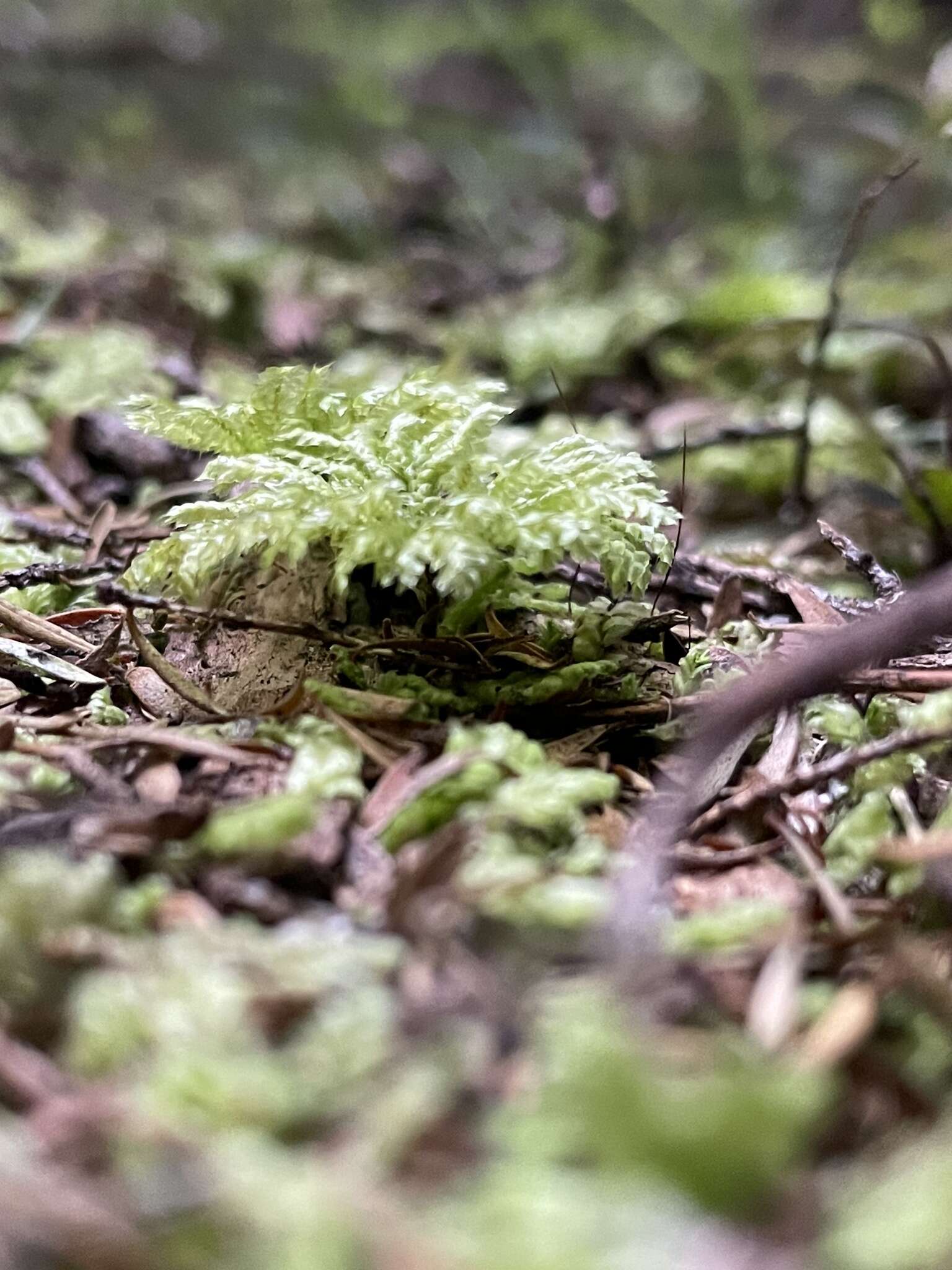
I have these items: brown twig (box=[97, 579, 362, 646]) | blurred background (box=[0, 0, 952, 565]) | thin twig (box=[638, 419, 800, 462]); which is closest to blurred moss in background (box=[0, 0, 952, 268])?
blurred background (box=[0, 0, 952, 565])

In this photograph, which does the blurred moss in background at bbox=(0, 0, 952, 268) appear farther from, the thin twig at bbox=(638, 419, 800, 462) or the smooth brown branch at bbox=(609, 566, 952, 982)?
the smooth brown branch at bbox=(609, 566, 952, 982)

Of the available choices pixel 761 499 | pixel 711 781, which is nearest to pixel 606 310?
pixel 761 499

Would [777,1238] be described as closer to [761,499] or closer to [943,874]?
[943,874]

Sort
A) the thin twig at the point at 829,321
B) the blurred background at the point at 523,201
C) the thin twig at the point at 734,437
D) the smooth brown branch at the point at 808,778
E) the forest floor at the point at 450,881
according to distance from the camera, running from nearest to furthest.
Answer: the forest floor at the point at 450,881 → the smooth brown branch at the point at 808,778 → the thin twig at the point at 829,321 → the thin twig at the point at 734,437 → the blurred background at the point at 523,201

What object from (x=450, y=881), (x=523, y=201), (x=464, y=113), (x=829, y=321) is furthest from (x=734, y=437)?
(x=464, y=113)

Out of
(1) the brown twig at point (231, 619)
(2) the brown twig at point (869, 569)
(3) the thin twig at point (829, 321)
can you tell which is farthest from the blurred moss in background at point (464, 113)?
(1) the brown twig at point (231, 619)

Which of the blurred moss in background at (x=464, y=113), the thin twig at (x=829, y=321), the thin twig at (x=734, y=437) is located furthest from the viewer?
the blurred moss in background at (x=464, y=113)

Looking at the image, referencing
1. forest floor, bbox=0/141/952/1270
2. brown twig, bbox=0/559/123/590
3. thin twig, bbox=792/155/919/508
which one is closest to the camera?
forest floor, bbox=0/141/952/1270

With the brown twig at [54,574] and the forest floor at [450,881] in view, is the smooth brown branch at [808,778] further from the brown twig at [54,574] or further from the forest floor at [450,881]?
the brown twig at [54,574]
